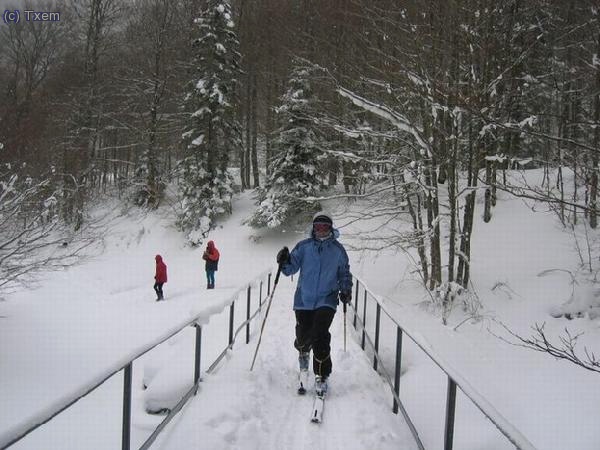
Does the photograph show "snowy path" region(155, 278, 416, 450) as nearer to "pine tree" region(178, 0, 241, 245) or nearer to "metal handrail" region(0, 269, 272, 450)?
"metal handrail" region(0, 269, 272, 450)

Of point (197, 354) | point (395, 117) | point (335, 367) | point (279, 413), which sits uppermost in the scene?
point (395, 117)

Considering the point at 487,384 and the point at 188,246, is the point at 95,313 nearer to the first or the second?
the point at 188,246

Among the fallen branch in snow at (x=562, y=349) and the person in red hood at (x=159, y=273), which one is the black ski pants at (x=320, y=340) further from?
the person in red hood at (x=159, y=273)

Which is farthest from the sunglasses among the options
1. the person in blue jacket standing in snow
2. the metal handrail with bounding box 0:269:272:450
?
the metal handrail with bounding box 0:269:272:450

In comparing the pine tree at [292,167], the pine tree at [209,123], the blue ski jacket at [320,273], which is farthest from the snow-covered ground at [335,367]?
the pine tree at [209,123]

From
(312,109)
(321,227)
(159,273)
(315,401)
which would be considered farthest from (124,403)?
(159,273)

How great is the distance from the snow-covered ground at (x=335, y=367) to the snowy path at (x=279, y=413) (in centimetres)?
2

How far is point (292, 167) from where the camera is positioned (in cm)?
1995

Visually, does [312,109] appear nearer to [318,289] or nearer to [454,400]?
[318,289]

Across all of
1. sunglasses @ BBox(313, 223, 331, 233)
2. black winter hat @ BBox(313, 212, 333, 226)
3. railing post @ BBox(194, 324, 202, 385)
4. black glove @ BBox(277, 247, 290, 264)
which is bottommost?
railing post @ BBox(194, 324, 202, 385)

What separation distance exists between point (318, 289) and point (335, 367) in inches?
62.1

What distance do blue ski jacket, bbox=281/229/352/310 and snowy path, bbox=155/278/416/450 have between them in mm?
1002

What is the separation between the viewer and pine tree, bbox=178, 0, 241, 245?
2186cm

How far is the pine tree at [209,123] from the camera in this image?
21.9m
